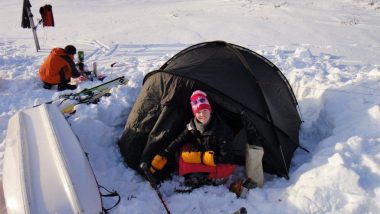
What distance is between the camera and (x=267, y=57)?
9234mm

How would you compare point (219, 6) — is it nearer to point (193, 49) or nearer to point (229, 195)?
point (193, 49)

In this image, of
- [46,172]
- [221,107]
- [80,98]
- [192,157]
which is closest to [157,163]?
[192,157]

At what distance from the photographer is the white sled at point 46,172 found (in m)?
3.46

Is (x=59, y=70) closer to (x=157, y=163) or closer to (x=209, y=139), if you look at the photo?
(x=157, y=163)

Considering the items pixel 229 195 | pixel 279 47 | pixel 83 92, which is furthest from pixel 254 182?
pixel 279 47

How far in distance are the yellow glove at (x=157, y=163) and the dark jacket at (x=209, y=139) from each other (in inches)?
4.0

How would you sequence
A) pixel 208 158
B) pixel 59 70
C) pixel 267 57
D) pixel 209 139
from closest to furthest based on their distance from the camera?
pixel 208 158
pixel 209 139
pixel 59 70
pixel 267 57

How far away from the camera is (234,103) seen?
187 inches

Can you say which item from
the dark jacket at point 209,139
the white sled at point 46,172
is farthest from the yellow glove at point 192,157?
the white sled at point 46,172

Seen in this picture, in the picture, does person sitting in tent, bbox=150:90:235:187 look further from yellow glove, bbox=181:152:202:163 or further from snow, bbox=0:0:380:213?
snow, bbox=0:0:380:213

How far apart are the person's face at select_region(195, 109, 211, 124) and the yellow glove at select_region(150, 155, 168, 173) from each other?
2.44 ft

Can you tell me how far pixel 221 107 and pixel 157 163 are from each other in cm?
126

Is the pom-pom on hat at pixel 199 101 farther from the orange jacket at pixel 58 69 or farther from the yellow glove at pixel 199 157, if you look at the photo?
the orange jacket at pixel 58 69

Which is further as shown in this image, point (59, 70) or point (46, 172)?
point (59, 70)
